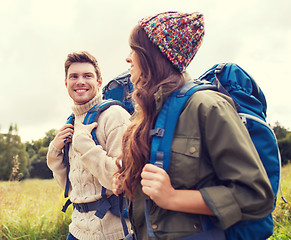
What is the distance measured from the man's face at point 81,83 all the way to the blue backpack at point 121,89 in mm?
137

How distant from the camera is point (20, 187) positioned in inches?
225

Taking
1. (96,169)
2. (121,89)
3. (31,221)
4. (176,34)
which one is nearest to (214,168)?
(176,34)

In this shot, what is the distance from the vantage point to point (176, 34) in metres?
1.59

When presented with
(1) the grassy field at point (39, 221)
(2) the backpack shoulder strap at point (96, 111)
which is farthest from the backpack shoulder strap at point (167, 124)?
(1) the grassy field at point (39, 221)

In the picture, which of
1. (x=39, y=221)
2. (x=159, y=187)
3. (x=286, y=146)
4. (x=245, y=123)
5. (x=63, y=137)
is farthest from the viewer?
(x=286, y=146)

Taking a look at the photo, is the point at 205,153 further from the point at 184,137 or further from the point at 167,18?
the point at 167,18

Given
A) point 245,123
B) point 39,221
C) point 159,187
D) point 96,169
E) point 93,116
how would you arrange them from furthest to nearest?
1. point 39,221
2. point 93,116
3. point 96,169
4. point 245,123
5. point 159,187

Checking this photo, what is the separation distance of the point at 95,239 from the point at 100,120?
3.09 feet

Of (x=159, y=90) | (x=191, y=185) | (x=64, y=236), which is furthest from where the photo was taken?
(x=64, y=236)

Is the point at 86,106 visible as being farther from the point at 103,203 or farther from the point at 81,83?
the point at 103,203

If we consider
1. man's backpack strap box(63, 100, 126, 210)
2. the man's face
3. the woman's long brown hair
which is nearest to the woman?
the woman's long brown hair

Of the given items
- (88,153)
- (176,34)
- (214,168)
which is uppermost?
(176,34)

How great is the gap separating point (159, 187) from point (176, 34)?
0.78 metres

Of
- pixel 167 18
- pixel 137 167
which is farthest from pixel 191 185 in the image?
pixel 167 18
